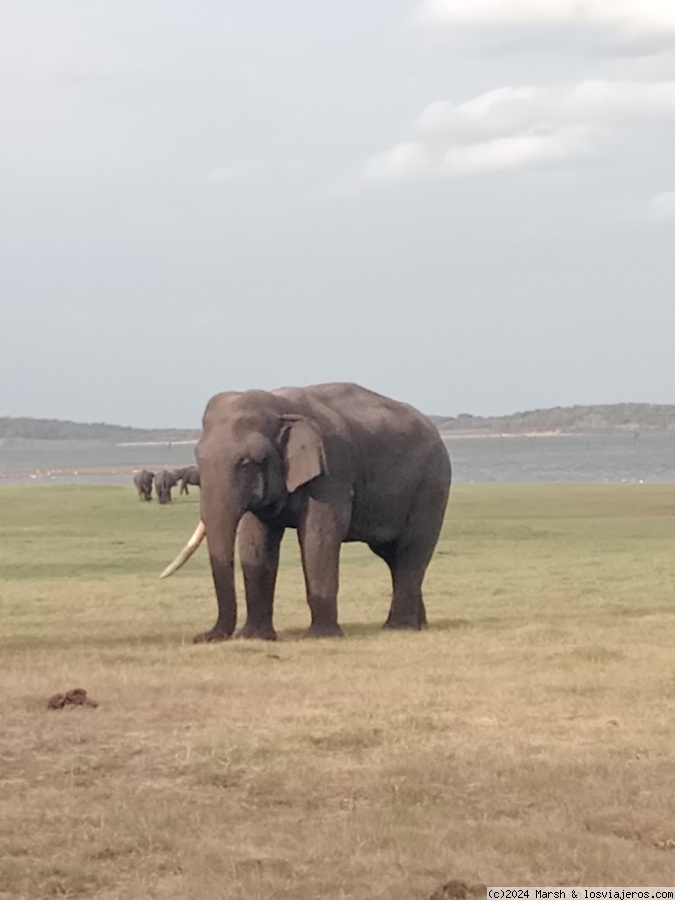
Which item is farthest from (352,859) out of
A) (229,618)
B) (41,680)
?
(229,618)

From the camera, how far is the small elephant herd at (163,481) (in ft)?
152

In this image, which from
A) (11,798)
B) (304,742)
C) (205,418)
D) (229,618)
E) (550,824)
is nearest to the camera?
(550,824)

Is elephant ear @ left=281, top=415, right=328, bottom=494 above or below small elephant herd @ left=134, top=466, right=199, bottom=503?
above

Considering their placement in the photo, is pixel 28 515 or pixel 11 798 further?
pixel 28 515

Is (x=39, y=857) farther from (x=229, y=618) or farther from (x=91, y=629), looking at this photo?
(x=91, y=629)

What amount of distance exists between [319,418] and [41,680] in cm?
517

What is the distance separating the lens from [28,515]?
1583 inches

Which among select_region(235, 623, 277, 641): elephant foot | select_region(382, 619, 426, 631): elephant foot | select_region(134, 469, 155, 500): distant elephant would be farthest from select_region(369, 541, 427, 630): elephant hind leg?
select_region(134, 469, 155, 500): distant elephant

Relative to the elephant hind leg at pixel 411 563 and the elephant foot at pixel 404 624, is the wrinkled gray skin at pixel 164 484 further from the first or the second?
the elephant foot at pixel 404 624

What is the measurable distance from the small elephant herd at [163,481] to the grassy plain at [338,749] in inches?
996

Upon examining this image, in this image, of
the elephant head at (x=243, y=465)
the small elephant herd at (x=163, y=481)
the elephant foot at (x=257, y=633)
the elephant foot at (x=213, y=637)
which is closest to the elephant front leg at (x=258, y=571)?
the elephant foot at (x=257, y=633)

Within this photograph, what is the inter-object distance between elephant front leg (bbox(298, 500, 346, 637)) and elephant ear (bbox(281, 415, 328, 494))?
1.21ft

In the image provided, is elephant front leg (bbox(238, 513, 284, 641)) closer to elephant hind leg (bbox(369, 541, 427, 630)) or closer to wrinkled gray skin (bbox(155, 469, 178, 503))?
elephant hind leg (bbox(369, 541, 427, 630))

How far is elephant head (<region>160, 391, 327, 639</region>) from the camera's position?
1567 cm
